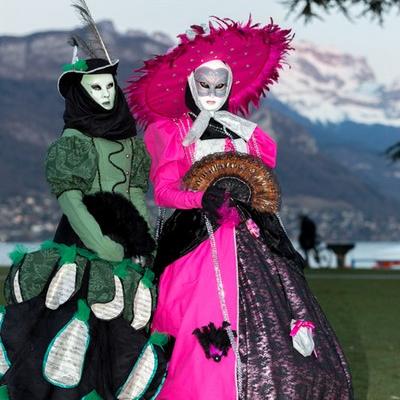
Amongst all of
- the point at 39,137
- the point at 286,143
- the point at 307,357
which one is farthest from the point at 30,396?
the point at 286,143

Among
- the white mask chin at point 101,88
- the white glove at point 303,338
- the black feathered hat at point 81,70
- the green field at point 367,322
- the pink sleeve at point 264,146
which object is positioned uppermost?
the black feathered hat at point 81,70

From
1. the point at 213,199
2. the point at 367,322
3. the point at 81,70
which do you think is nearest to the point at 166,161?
the point at 213,199

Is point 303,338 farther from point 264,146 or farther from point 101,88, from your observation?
point 101,88

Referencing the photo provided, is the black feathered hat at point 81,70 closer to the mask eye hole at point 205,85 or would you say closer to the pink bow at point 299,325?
the mask eye hole at point 205,85

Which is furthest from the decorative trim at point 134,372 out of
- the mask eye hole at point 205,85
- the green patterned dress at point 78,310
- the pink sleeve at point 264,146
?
the mask eye hole at point 205,85

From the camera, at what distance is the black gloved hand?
5.79 m

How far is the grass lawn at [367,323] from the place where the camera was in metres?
9.27

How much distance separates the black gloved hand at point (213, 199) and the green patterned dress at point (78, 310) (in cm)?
38

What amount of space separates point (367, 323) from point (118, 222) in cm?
861

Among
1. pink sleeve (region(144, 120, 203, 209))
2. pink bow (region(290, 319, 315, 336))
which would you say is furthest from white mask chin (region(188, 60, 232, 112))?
pink bow (region(290, 319, 315, 336))

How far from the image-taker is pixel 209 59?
6.38m

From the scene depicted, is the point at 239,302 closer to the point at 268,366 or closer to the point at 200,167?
the point at 268,366

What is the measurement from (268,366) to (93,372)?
0.81 meters

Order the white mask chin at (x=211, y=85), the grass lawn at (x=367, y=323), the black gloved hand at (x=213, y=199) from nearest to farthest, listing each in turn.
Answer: the black gloved hand at (x=213, y=199) < the white mask chin at (x=211, y=85) < the grass lawn at (x=367, y=323)
